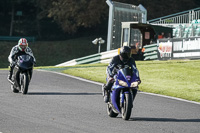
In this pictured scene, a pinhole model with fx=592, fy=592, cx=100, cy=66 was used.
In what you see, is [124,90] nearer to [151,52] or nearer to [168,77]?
[168,77]

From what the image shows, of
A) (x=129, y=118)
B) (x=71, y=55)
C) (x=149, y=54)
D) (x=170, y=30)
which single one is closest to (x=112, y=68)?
(x=129, y=118)

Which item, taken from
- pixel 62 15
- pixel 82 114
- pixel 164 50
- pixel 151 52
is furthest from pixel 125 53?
pixel 62 15

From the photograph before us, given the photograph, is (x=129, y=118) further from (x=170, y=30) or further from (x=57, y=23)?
(x=57, y=23)

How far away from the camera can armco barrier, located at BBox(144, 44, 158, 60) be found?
100ft

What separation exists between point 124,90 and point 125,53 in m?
0.71

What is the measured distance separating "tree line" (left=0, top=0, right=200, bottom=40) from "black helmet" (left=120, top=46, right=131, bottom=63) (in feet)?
138

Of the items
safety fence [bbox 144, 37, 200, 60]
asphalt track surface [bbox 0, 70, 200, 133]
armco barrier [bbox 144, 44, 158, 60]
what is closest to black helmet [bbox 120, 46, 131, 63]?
asphalt track surface [bbox 0, 70, 200, 133]

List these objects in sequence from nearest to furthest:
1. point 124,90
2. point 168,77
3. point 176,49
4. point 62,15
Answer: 1. point 124,90
2. point 168,77
3. point 176,49
4. point 62,15

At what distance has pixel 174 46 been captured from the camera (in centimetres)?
2816

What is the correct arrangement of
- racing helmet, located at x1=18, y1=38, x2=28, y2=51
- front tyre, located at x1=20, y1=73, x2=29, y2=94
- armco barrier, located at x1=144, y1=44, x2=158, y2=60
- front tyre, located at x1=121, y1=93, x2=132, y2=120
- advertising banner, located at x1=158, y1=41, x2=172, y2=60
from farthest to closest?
armco barrier, located at x1=144, y1=44, x2=158, y2=60 < advertising banner, located at x1=158, y1=41, x2=172, y2=60 < racing helmet, located at x1=18, y1=38, x2=28, y2=51 < front tyre, located at x1=20, y1=73, x2=29, y2=94 < front tyre, located at x1=121, y1=93, x2=132, y2=120

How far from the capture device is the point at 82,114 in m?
11.5

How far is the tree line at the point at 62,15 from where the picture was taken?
2115 inches

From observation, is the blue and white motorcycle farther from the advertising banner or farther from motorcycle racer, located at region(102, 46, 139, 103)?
the advertising banner

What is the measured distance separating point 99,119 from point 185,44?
17163 millimetres
